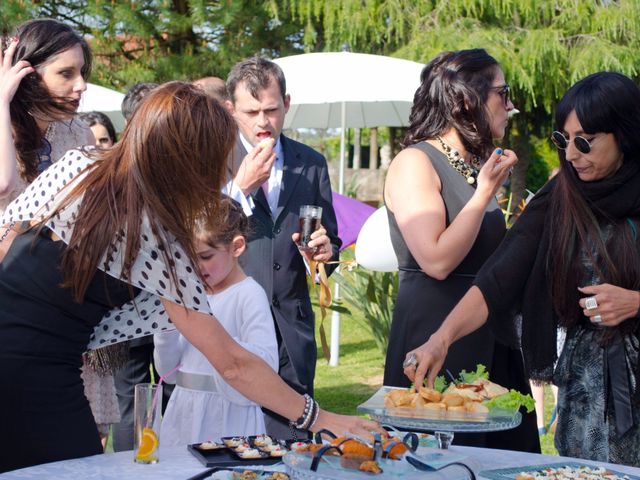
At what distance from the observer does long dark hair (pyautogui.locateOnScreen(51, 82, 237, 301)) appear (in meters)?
2.19

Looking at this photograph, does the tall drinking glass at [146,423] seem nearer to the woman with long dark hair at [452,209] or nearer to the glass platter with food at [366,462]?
the glass platter with food at [366,462]

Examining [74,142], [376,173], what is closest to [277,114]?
[74,142]

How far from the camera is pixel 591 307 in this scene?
2670 mm

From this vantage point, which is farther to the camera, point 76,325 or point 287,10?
point 287,10

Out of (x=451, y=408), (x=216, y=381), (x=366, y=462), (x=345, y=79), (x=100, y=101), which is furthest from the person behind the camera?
(x=100, y=101)

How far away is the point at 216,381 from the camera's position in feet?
10.6

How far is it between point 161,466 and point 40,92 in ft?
5.49

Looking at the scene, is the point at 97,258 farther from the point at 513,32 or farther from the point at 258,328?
the point at 513,32

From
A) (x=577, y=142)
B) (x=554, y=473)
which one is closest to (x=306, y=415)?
(x=554, y=473)

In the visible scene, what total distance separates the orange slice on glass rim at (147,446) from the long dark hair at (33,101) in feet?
4.55

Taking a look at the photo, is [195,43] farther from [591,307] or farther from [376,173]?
[591,307]

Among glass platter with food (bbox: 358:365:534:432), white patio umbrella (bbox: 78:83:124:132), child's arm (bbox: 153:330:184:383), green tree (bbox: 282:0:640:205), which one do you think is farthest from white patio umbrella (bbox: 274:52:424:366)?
glass platter with food (bbox: 358:365:534:432)

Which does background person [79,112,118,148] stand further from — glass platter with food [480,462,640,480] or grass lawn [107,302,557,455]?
glass platter with food [480,462,640,480]

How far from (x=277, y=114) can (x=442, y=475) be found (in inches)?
98.1
